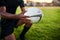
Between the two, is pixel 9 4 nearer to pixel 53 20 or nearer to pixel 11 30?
pixel 11 30

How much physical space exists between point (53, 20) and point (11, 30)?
3548 mm

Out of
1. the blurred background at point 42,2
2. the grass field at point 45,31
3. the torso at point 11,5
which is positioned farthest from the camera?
the blurred background at point 42,2

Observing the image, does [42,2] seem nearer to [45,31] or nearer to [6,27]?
[45,31]

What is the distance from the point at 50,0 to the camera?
33.9 feet

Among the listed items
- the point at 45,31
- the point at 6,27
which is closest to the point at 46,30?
the point at 45,31

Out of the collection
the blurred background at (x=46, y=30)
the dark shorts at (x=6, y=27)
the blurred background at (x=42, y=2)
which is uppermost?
the dark shorts at (x=6, y=27)

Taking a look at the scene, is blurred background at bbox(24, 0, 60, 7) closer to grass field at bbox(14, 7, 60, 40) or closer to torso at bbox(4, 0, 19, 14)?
grass field at bbox(14, 7, 60, 40)

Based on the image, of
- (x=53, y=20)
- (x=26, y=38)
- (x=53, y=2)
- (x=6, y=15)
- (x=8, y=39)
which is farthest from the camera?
(x=53, y=2)

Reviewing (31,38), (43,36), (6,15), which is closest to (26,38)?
(31,38)

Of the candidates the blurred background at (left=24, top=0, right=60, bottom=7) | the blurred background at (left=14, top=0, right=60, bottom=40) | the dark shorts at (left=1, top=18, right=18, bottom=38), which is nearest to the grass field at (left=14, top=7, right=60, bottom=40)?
the blurred background at (left=14, top=0, right=60, bottom=40)

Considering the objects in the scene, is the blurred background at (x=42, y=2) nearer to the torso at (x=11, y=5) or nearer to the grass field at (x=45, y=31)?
the grass field at (x=45, y=31)

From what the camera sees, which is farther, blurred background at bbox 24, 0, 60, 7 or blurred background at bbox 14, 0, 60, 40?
blurred background at bbox 24, 0, 60, 7

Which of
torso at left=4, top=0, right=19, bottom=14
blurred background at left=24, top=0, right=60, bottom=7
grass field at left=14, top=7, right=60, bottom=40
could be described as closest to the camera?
torso at left=4, top=0, right=19, bottom=14

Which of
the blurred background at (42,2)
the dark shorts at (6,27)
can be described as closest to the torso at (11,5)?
the dark shorts at (6,27)
